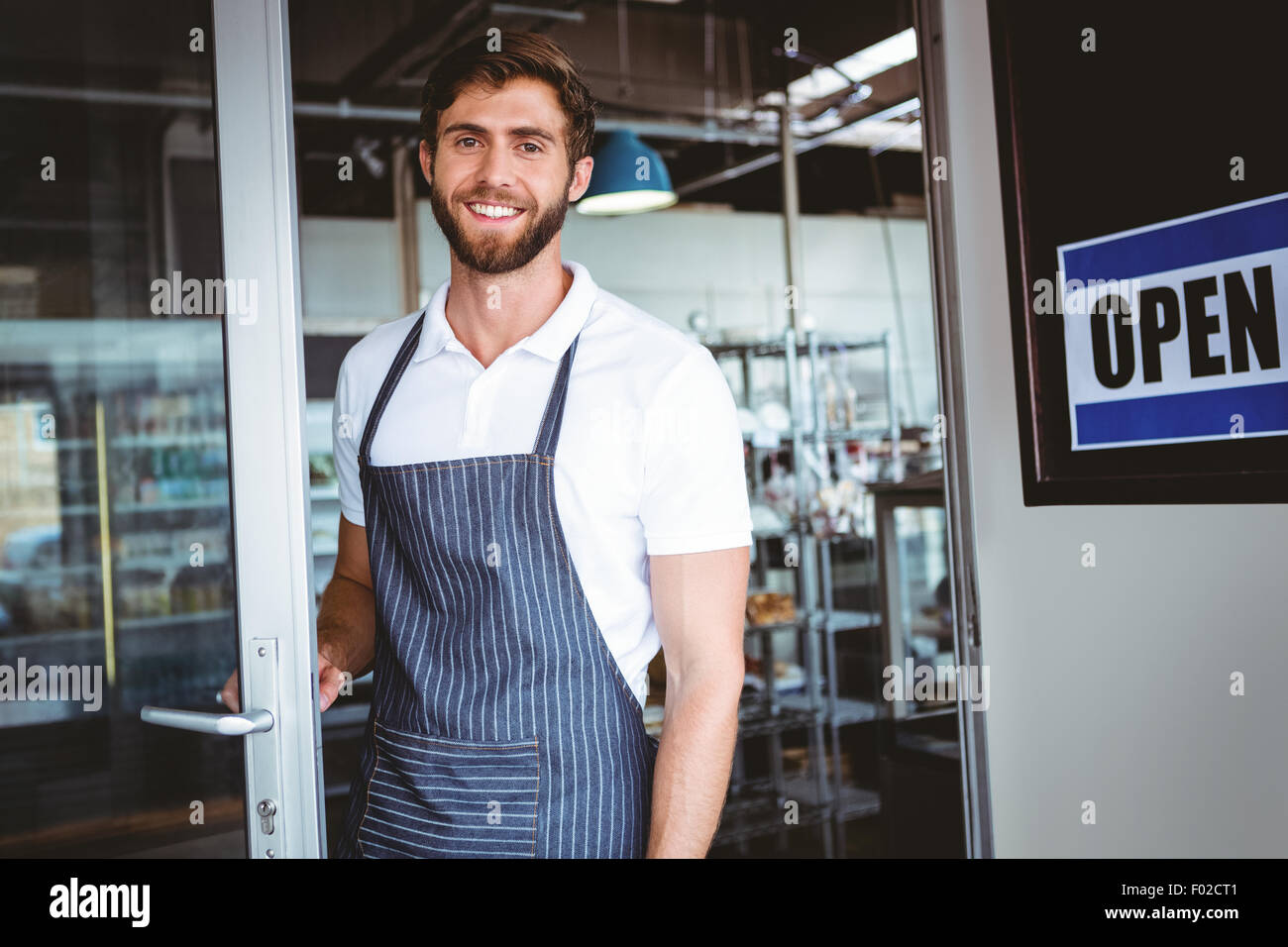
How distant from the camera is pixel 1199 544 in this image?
1586 millimetres

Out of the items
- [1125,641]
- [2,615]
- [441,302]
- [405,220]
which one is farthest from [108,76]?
[1125,641]

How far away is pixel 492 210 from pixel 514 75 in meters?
0.20

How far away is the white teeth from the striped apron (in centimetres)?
20

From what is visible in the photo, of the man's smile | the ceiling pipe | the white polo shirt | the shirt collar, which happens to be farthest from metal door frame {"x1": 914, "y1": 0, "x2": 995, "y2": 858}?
the ceiling pipe

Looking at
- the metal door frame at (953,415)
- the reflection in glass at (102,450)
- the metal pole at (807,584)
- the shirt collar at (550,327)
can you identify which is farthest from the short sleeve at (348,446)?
the reflection in glass at (102,450)

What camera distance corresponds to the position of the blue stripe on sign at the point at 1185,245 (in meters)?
1.47

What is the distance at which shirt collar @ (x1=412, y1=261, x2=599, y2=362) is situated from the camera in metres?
1.58

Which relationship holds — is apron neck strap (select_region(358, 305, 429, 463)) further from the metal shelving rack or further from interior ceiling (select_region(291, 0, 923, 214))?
interior ceiling (select_region(291, 0, 923, 214))

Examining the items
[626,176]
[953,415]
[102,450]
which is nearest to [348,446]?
[953,415]

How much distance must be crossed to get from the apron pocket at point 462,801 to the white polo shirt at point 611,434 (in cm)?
21

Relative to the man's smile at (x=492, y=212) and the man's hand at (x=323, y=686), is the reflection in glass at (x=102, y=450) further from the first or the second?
the man's smile at (x=492, y=212)

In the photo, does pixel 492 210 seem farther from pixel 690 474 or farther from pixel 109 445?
pixel 109 445

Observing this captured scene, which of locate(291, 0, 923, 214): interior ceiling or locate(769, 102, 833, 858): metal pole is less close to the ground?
locate(291, 0, 923, 214): interior ceiling
